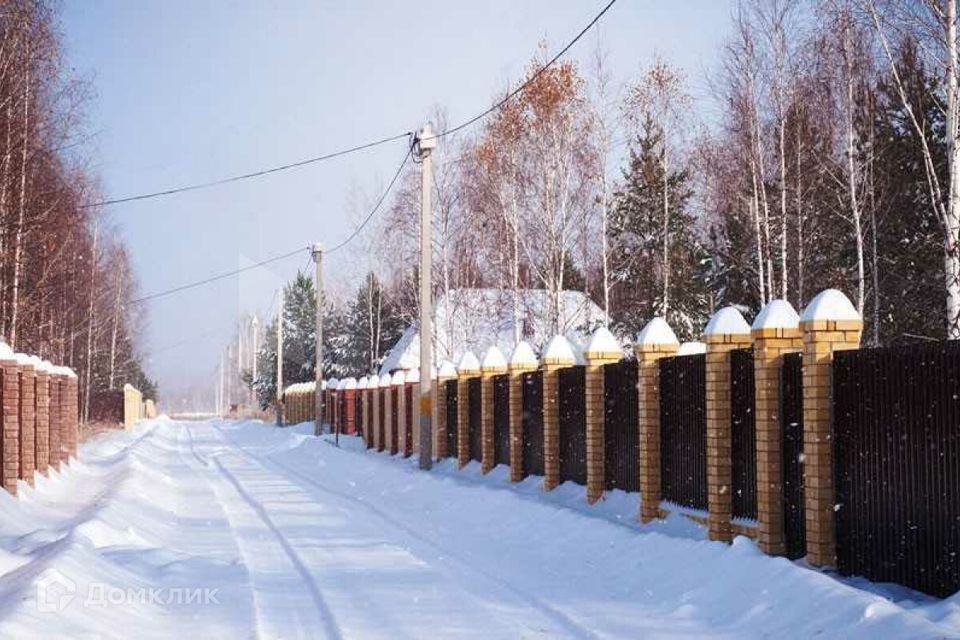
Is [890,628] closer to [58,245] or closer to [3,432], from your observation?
[3,432]

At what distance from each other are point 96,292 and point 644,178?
24187 mm

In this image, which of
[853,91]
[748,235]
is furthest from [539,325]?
[853,91]

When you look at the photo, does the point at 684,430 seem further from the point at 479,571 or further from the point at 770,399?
the point at 479,571

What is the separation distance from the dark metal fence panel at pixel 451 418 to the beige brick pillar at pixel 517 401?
14.1ft

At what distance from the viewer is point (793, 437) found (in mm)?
8531

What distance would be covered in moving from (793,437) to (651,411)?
2.77m

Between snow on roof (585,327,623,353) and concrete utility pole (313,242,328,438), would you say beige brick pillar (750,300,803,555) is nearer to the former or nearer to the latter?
snow on roof (585,327,623,353)

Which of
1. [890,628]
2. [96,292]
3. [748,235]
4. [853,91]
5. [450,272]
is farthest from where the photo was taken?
[96,292]

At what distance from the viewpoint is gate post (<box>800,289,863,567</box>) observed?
7895mm

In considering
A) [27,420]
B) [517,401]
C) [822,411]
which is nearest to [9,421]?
[27,420]

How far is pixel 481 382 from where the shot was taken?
18.7 metres

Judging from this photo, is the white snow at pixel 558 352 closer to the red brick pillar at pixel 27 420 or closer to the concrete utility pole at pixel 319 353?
the red brick pillar at pixel 27 420

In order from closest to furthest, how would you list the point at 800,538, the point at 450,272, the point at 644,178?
the point at 800,538, the point at 644,178, the point at 450,272

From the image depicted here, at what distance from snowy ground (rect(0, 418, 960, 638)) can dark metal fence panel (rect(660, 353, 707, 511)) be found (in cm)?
42
